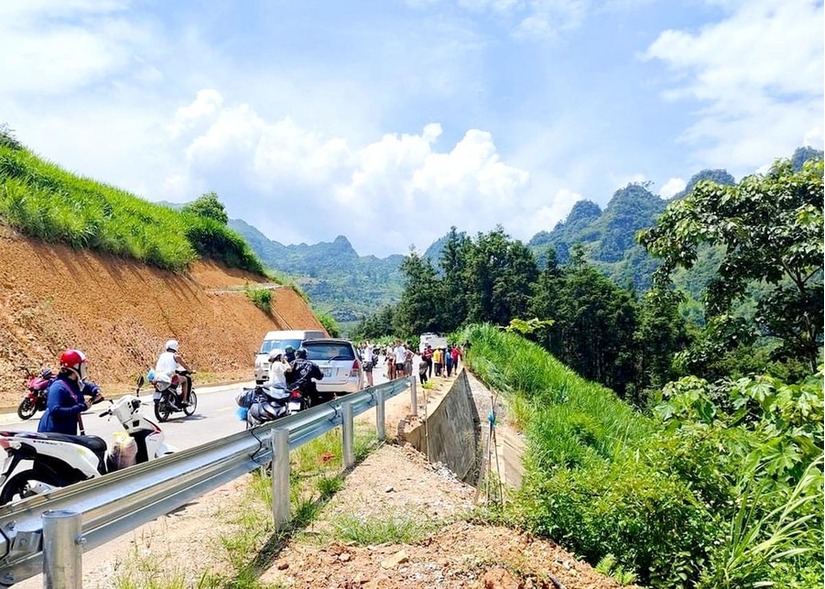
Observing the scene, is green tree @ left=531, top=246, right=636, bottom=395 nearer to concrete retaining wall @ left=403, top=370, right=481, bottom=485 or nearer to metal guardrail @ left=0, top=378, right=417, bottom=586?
concrete retaining wall @ left=403, top=370, right=481, bottom=485

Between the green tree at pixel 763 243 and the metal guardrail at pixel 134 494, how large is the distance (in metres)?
6.52

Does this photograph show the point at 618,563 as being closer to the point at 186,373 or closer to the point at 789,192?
the point at 789,192

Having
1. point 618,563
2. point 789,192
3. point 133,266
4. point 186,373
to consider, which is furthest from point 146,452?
point 133,266

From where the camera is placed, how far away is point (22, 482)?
16.8 feet

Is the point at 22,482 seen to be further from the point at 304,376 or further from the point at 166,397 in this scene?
the point at 166,397

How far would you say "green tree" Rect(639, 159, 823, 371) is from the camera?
873 cm

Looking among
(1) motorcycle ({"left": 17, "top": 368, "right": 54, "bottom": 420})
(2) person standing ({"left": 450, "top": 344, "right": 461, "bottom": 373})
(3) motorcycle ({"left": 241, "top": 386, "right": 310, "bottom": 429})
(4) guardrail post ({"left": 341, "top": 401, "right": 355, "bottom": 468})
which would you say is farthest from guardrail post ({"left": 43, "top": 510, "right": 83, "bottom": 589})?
(2) person standing ({"left": 450, "top": 344, "right": 461, "bottom": 373})

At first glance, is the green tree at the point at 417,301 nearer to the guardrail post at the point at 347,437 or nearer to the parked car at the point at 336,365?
the parked car at the point at 336,365

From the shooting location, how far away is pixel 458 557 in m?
4.30

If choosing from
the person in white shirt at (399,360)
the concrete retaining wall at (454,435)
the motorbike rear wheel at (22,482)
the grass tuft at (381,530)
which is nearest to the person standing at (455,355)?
the person in white shirt at (399,360)

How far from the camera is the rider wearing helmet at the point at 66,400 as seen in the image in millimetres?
5957

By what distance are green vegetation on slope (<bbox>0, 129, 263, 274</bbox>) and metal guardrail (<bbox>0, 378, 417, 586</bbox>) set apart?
70.9ft

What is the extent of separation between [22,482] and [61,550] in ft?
9.74

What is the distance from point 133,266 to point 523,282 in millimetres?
58804
